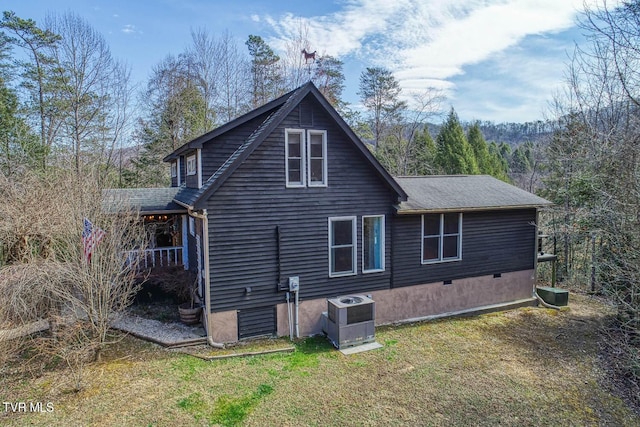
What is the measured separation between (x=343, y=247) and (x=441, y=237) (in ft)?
11.4

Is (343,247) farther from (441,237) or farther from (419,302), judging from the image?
(441,237)

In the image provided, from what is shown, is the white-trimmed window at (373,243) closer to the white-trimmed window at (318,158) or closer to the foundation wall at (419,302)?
the foundation wall at (419,302)

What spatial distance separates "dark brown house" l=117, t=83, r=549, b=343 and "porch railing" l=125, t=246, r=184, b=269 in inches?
17.2

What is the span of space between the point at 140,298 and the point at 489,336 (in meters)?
10.6

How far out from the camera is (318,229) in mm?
9852

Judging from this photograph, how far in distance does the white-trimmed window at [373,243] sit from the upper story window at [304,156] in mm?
1926

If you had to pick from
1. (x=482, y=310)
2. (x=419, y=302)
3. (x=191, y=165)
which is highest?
(x=191, y=165)

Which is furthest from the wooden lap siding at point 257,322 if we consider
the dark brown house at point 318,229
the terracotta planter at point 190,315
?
the terracotta planter at point 190,315

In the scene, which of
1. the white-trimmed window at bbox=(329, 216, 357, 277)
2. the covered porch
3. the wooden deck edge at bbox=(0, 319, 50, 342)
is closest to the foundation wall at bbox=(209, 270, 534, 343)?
the white-trimmed window at bbox=(329, 216, 357, 277)

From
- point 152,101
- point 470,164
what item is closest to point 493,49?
point 470,164

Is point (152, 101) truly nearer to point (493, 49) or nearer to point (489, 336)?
point (493, 49)

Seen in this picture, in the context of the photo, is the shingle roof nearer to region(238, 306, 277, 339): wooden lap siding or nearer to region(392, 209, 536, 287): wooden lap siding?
region(238, 306, 277, 339): wooden lap siding

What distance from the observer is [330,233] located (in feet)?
32.9

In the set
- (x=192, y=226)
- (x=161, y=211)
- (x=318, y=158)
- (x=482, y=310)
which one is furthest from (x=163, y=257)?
(x=482, y=310)
